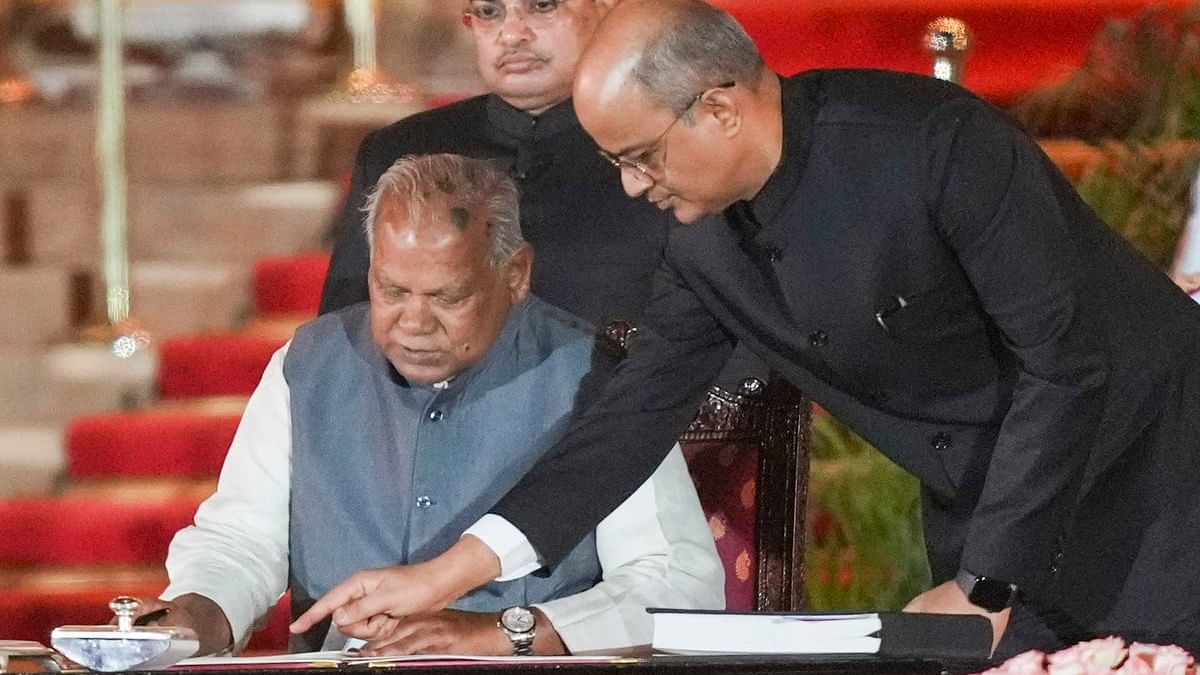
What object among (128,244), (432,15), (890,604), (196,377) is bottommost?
(890,604)

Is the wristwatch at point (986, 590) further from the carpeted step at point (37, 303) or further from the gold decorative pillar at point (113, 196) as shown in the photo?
the carpeted step at point (37, 303)

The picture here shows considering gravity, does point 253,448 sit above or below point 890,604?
above

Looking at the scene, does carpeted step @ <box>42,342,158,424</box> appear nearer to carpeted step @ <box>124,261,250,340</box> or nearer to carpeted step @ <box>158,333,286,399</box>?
carpeted step @ <box>158,333,286,399</box>

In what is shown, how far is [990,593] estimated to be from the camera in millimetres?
2092

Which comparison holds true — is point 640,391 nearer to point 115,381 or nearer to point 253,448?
point 253,448

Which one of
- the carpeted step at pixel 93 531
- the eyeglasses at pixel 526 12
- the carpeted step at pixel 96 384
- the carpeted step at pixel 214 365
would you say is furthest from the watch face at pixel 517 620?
the carpeted step at pixel 96 384

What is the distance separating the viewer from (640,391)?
2443 millimetres

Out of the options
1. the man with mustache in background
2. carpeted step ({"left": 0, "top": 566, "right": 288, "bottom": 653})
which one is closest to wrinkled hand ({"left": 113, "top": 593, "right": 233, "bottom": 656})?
the man with mustache in background

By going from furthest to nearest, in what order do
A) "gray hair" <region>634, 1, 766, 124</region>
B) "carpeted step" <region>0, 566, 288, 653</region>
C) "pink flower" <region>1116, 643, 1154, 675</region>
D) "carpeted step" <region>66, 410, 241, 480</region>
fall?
"carpeted step" <region>66, 410, 241, 480</region>
"carpeted step" <region>0, 566, 288, 653</region>
"gray hair" <region>634, 1, 766, 124</region>
"pink flower" <region>1116, 643, 1154, 675</region>

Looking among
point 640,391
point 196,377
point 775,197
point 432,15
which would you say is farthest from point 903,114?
point 432,15

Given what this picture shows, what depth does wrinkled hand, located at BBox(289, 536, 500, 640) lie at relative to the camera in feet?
7.11

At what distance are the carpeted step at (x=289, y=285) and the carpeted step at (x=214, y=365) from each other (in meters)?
0.19

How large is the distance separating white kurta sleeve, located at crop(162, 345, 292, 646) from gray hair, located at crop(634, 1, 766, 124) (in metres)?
0.88

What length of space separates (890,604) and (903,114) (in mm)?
1693
